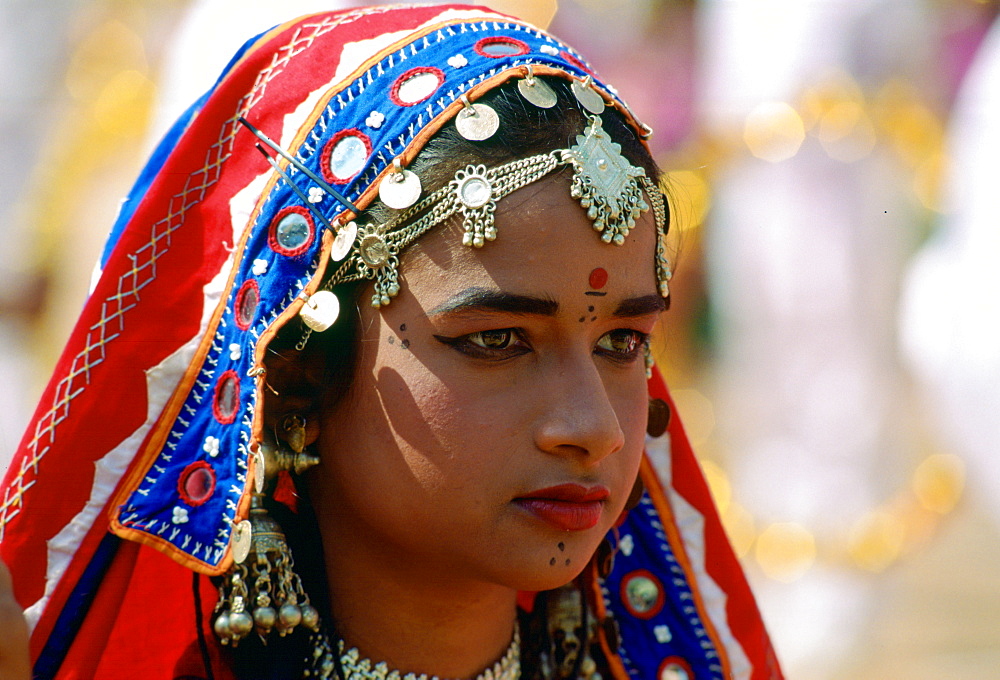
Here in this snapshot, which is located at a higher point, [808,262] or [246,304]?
[808,262]

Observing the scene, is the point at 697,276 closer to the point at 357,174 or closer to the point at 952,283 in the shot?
the point at 952,283

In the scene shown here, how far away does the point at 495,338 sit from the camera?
5.83 ft

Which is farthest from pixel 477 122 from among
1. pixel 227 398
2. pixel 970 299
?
pixel 970 299

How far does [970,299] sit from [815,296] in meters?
1.22

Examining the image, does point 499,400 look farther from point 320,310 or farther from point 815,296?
point 815,296

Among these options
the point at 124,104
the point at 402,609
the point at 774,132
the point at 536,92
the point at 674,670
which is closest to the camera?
the point at 536,92

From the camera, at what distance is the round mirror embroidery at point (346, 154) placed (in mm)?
1834

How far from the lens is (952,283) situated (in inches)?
167

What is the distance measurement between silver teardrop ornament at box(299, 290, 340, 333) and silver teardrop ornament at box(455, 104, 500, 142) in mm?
310

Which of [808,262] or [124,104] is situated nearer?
[808,262]

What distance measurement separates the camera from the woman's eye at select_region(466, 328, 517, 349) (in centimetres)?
177

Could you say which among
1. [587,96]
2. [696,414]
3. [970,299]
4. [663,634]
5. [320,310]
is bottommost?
[663,634]

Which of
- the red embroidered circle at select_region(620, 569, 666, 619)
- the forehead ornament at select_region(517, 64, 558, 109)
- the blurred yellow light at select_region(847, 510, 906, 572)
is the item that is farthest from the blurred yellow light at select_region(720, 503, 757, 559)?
the forehead ornament at select_region(517, 64, 558, 109)

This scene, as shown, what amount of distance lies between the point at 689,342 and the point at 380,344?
535 cm
